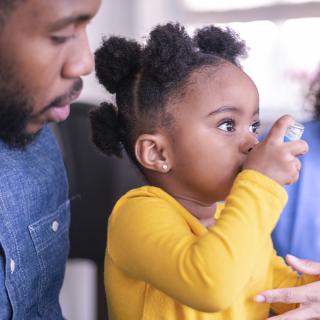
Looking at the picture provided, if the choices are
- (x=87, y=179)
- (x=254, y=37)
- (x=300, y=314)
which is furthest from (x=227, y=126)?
(x=254, y=37)

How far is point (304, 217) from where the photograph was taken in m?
1.21

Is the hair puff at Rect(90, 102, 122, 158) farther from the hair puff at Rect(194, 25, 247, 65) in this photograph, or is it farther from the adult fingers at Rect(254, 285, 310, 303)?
the adult fingers at Rect(254, 285, 310, 303)

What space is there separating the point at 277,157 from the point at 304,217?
1.33ft

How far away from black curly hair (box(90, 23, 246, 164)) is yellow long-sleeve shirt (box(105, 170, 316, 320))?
0.43 ft

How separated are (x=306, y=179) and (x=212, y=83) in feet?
1.35

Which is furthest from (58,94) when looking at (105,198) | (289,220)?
(105,198)

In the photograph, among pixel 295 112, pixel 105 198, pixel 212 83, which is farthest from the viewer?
pixel 295 112

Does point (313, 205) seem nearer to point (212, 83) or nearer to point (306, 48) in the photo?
point (212, 83)

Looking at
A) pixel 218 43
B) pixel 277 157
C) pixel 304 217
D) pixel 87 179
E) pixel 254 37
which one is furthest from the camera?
pixel 254 37

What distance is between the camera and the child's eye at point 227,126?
35.9 inches

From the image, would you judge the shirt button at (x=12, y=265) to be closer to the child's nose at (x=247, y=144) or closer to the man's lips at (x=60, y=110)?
the man's lips at (x=60, y=110)

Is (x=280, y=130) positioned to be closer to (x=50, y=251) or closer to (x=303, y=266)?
(x=303, y=266)

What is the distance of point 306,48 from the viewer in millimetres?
2754

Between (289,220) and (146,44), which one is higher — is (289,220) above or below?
below
